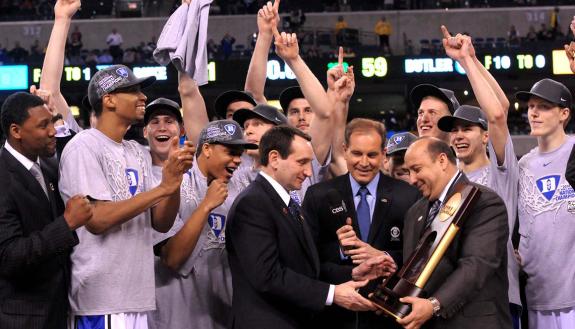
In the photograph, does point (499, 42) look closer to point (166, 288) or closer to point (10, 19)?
point (10, 19)

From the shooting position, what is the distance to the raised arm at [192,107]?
20.0 ft

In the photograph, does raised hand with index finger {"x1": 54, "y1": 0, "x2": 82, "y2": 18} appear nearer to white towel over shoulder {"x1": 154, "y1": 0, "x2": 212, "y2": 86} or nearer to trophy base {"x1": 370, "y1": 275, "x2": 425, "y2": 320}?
white towel over shoulder {"x1": 154, "y1": 0, "x2": 212, "y2": 86}

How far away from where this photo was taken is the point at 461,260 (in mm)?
4820

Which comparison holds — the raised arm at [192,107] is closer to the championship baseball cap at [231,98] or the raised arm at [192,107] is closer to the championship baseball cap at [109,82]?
the championship baseball cap at [231,98]

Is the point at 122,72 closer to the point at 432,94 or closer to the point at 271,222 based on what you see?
the point at 271,222

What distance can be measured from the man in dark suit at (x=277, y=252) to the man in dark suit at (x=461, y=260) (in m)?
0.35

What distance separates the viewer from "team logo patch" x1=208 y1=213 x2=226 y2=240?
5.67 meters

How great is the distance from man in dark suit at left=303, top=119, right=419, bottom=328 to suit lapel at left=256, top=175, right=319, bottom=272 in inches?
14.4

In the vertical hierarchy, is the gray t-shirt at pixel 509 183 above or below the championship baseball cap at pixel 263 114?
below

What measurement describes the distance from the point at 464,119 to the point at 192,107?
1.74 metres

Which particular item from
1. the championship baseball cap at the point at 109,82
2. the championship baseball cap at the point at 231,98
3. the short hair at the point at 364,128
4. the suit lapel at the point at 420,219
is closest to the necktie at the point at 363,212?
the short hair at the point at 364,128

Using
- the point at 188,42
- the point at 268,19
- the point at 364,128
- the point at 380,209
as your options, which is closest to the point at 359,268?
the point at 380,209

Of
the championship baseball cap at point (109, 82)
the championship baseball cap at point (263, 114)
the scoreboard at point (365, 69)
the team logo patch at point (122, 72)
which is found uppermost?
the scoreboard at point (365, 69)

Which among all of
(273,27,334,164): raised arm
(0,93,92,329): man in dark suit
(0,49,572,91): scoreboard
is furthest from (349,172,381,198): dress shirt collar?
(0,49,572,91): scoreboard
